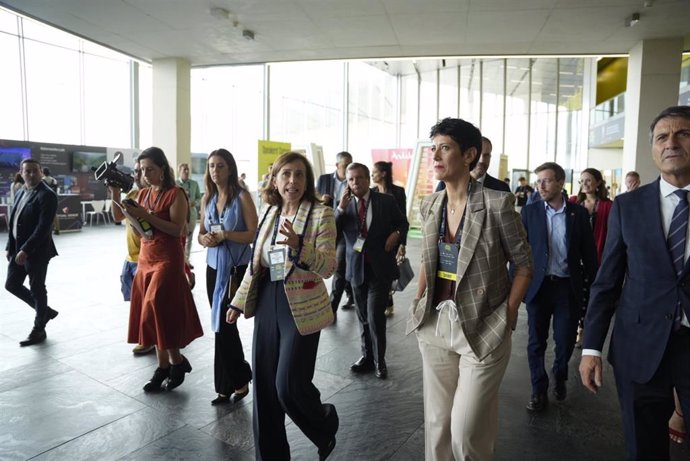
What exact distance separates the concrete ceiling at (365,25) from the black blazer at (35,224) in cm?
340

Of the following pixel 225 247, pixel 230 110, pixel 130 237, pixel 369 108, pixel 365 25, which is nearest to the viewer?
pixel 225 247

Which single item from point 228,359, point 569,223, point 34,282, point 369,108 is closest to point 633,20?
point 569,223

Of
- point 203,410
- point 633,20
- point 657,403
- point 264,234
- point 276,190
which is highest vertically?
point 633,20

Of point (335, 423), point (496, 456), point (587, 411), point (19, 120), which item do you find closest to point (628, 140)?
point (587, 411)

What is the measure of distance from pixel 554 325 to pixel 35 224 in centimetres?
457

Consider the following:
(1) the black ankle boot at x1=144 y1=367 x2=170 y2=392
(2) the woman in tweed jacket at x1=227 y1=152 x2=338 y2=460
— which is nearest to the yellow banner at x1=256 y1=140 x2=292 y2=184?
(1) the black ankle boot at x1=144 y1=367 x2=170 y2=392

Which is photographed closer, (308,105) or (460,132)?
(460,132)

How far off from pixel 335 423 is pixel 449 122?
5.18 ft

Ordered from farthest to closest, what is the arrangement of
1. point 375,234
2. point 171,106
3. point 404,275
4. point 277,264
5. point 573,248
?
1. point 171,106
2. point 404,275
3. point 375,234
4. point 573,248
5. point 277,264

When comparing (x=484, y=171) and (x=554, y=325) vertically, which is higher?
(x=484, y=171)

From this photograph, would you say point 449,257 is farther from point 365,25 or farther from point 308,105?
point 308,105

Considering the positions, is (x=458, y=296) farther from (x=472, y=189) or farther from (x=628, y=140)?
(x=628, y=140)

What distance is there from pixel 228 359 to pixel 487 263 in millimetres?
1902

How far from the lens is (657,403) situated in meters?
1.50
